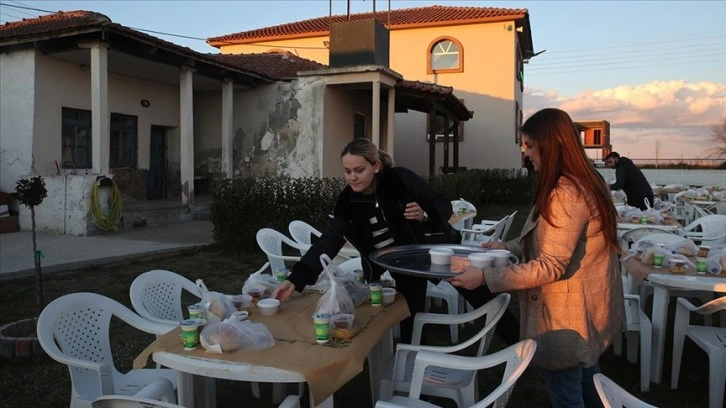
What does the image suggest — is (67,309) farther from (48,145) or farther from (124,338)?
(48,145)

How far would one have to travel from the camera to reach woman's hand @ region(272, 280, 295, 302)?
9.39ft

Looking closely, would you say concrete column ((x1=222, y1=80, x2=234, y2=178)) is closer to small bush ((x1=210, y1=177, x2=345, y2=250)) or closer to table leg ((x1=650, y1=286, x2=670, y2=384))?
small bush ((x1=210, y1=177, x2=345, y2=250))

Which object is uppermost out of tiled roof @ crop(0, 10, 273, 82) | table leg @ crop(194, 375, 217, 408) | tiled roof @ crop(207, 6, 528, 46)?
tiled roof @ crop(207, 6, 528, 46)

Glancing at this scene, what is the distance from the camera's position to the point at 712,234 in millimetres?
6414

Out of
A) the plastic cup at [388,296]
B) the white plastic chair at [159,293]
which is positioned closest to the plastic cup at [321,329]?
the plastic cup at [388,296]

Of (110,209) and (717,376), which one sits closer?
(717,376)

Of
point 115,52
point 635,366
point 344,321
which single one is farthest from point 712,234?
point 115,52

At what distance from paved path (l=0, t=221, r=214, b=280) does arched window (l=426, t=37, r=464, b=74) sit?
1392 centimetres

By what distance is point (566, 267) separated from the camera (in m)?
2.16

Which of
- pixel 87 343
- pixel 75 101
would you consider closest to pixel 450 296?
pixel 87 343

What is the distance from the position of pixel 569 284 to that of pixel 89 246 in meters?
8.28

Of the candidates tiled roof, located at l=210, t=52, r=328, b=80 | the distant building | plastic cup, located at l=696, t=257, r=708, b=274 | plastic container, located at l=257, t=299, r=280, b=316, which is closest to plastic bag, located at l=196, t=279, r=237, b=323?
plastic container, located at l=257, t=299, r=280, b=316

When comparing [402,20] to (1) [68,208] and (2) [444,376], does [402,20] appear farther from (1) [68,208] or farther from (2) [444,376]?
(2) [444,376]

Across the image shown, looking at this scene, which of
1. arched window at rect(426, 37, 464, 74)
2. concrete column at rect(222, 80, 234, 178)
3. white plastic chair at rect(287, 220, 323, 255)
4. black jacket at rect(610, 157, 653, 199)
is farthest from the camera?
arched window at rect(426, 37, 464, 74)
